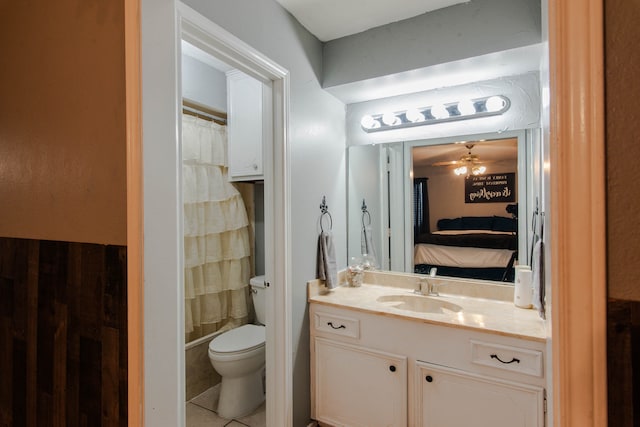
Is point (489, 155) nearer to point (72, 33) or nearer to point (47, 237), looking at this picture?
point (72, 33)

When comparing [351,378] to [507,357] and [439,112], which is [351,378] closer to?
[507,357]

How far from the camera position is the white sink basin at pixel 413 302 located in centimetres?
193

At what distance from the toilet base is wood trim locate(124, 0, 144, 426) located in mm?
1482

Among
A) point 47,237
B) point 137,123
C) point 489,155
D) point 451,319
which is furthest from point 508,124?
point 47,237

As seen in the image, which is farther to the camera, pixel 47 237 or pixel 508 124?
pixel 508 124

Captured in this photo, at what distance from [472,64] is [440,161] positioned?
59 centimetres

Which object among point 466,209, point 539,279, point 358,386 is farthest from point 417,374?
point 466,209

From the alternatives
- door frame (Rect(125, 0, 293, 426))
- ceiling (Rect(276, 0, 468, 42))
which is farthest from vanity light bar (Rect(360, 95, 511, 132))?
door frame (Rect(125, 0, 293, 426))

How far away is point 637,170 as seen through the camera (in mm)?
390

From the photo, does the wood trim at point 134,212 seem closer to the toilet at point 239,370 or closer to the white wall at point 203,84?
the toilet at point 239,370

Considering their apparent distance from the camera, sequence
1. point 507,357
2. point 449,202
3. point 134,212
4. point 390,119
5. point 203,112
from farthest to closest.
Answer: point 203,112 → point 390,119 → point 449,202 → point 507,357 → point 134,212

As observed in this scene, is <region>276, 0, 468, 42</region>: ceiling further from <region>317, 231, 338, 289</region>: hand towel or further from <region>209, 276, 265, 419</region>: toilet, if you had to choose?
<region>209, 276, 265, 419</region>: toilet

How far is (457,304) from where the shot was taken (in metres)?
1.83

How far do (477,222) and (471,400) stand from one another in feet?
3.31
